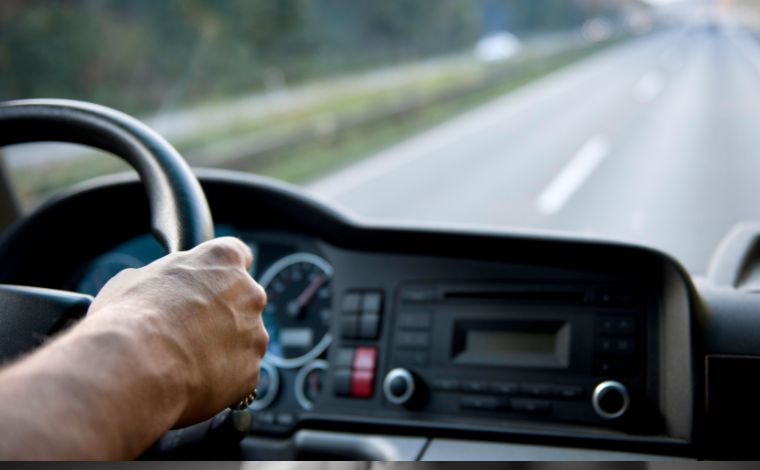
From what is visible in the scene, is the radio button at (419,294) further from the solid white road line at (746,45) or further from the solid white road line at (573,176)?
the solid white road line at (746,45)

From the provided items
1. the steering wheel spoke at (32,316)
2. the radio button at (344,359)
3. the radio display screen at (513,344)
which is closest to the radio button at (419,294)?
the radio display screen at (513,344)

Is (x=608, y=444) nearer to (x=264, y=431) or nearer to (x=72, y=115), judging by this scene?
(x=264, y=431)

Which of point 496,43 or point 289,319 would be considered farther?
point 496,43

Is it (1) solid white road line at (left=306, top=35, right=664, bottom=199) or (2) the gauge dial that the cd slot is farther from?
(1) solid white road line at (left=306, top=35, right=664, bottom=199)

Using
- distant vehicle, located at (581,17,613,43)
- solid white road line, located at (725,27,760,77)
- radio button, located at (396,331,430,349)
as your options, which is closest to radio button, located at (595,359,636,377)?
radio button, located at (396,331,430,349)

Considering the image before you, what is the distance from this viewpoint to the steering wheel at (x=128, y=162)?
1325 millimetres

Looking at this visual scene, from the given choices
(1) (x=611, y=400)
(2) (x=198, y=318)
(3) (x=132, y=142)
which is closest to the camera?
(2) (x=198, y=318)

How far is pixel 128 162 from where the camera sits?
1.62 metres

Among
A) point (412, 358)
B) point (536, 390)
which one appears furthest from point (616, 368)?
point (412, 358)

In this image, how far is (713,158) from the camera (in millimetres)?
3934

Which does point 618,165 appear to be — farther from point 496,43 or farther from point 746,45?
point 496,43

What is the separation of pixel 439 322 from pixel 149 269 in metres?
1.50

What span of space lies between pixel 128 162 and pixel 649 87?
5308mm

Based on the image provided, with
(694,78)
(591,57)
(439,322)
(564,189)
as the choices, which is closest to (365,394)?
(439,322)
